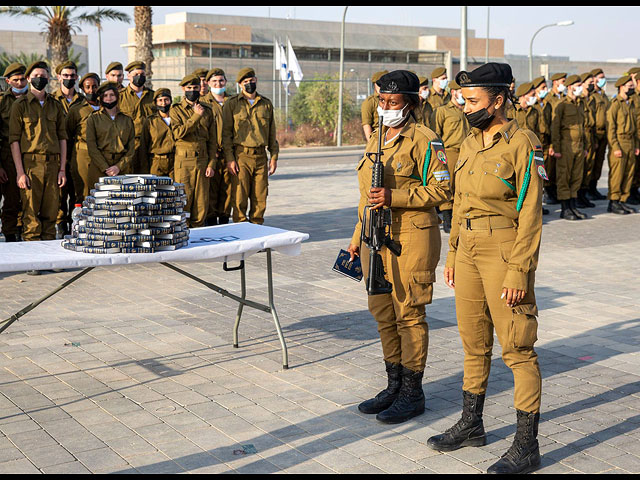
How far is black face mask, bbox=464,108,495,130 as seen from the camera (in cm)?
468

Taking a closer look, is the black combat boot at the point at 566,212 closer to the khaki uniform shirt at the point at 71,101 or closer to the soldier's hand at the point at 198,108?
the soldier's hand at the point at 198,108

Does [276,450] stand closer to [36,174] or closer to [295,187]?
[36,174]

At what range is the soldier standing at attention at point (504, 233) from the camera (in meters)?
4.55

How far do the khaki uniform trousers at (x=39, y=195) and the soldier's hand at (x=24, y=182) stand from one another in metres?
0.06

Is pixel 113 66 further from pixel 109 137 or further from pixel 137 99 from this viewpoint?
pixel 109 137

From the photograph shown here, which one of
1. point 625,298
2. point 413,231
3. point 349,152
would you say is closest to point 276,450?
point 413,231

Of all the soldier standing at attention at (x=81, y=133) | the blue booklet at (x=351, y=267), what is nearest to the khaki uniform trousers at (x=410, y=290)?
the blue booklet at (x=351, y=267)

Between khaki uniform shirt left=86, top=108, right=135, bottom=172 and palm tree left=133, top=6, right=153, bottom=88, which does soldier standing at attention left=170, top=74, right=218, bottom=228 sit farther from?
palm tree left=133, top=6, right=153, bottom=88

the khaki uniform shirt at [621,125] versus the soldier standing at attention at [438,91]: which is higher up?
the soldier standing at attention at [438,91]

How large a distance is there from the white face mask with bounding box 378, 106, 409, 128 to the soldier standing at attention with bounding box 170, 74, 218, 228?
6128 mm

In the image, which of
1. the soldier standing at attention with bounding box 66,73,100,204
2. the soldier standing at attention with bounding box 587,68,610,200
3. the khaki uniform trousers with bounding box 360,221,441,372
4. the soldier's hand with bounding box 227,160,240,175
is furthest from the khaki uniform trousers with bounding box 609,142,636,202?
the khaki uniform trousers with bounding box 360,221,441,372

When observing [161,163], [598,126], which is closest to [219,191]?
[161,163]

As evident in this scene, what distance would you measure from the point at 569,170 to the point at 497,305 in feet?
34.5
